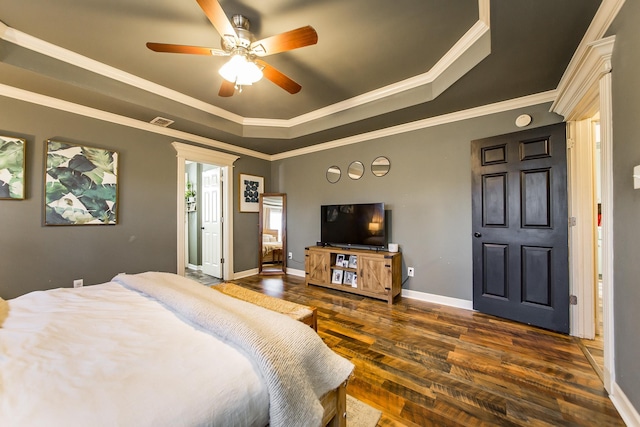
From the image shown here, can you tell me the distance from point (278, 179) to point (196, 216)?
188 cm

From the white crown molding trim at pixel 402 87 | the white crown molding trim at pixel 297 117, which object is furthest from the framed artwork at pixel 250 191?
the white crown molding trim at pixel 402 87

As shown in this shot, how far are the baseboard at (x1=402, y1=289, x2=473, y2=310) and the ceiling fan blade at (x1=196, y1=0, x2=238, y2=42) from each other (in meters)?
3.41

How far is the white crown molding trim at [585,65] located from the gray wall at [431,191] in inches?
15.8

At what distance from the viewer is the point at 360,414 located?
1439 mm

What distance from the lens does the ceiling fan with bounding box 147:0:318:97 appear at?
63.8 inches

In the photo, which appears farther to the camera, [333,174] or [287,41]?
[333,174]

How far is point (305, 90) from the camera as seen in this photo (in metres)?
3.00

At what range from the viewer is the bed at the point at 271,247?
16.1 feet

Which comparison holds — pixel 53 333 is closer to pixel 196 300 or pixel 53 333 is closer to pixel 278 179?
pixel 196 300

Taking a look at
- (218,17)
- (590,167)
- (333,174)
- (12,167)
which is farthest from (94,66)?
(590,167)

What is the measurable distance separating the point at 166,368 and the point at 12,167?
3.12 m

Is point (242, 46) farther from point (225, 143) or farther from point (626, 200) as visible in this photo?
point (626, 200)

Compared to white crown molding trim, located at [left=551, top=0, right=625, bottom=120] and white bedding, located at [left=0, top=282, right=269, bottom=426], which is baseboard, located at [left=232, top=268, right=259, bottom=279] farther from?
white crown molding trim, located at [left=551, top=0, right=625, bottom=120]

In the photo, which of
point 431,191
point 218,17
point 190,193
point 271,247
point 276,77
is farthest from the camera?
point 190,193
